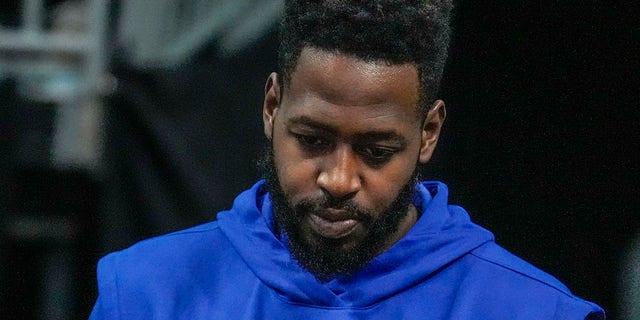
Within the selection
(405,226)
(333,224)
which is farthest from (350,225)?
(405,226)

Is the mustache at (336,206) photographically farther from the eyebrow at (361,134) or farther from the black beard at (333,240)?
the eyebrow at (361,134)

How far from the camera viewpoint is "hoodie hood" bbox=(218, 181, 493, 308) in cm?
337

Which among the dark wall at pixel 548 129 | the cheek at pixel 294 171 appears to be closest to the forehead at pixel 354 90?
the cheek at pixel 294 171

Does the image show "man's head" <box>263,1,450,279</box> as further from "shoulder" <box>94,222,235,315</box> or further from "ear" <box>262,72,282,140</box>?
"shoulder" <box>94,222,235,315</box>

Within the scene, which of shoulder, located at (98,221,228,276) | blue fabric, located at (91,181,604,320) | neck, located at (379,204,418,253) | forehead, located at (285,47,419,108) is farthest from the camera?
shoulder, located at (98,221,228,276)

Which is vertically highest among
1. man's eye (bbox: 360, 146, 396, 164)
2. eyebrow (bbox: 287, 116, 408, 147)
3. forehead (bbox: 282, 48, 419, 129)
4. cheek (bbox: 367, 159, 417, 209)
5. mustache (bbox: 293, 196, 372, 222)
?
forehead (bbox: 282, 48, 419, 129)

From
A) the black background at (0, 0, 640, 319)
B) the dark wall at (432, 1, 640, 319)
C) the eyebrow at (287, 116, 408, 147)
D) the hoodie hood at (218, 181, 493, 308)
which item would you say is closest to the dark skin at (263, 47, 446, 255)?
the eyebrow at (287, 116, 408, 147)

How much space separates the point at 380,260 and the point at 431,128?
335 millimetres

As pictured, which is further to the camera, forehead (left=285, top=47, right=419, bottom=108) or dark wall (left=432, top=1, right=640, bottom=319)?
dark wall (left=432, top=1, right=640, bottom=319)

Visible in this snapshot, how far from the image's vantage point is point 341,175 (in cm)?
319

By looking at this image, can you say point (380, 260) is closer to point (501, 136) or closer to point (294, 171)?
point (294, 171)

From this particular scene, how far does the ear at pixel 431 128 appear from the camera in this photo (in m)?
3.37

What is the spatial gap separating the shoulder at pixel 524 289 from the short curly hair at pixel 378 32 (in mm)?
404

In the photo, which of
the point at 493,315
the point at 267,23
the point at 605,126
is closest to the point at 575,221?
the point at 605,126
